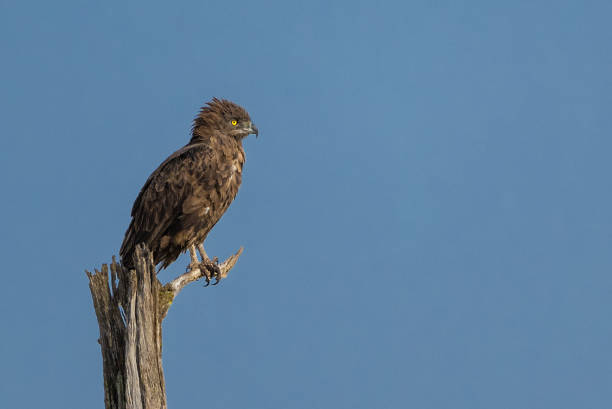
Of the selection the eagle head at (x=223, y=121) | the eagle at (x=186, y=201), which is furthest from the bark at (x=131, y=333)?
the eagle head at (x=223, y=121)

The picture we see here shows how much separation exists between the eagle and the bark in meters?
1.27

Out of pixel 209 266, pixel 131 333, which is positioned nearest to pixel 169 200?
pixel 209 266

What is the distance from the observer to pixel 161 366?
23.5 ft

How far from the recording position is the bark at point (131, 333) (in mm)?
7039

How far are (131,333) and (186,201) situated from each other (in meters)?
2.10

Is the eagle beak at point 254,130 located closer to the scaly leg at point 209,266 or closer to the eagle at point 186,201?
the eagle at point 186,201

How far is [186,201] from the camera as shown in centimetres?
862

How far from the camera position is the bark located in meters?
7.04

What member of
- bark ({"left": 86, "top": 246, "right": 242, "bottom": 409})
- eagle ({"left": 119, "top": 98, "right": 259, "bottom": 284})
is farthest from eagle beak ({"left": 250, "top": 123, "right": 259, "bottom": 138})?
bark ({"left": 86, "top": 246, "right": 242, "bottom": 409})

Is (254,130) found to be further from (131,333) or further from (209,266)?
(131,333)

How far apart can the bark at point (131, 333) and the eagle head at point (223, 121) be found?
273cm

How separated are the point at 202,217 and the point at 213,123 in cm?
150

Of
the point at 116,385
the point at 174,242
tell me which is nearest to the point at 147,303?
the point at 116,385

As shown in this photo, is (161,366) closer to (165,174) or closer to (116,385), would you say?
(116,385)
